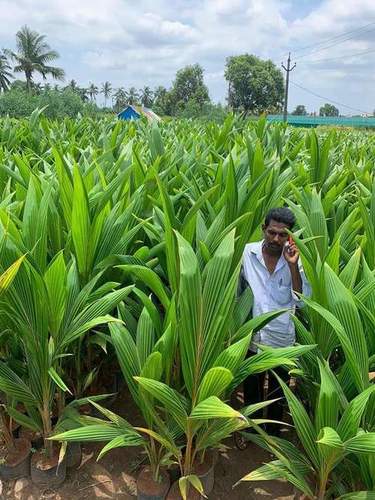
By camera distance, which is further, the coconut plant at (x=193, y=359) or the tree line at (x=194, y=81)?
the tree line at (x=194, y=81)

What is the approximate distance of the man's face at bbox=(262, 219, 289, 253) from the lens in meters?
1.61

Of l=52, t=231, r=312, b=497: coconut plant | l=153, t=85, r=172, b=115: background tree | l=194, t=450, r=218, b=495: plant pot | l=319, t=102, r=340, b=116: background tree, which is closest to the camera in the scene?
l=52, t=231, r=312, b=497: coconut plant

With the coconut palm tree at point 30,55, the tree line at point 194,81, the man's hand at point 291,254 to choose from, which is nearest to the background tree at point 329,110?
the tree line at point 194,81

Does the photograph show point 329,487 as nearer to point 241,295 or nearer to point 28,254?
point 241,295

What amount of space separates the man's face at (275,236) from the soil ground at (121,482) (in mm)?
755

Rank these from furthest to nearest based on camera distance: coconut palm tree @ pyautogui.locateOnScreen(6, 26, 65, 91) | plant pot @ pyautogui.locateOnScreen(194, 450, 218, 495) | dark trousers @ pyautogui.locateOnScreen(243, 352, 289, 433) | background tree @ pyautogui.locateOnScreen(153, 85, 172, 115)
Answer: background tree @ pyautogui.locateOnScreen(153, 85, 172, 115), coconut palm tree @ pyautogui.locateOnScreen(6, 26, 65, 91), dark trousers @ pyautogui.locateOnScreen(243, 352, 289, 433), plant pot @ pyautogui.locateOnScreen(194, 450, 218, 495)

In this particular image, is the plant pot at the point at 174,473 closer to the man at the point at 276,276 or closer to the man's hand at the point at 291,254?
the man at the point at 276,276

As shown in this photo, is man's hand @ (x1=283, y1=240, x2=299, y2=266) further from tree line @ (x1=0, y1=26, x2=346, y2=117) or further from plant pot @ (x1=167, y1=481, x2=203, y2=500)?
tree line @ (x1=0, y1=26, x2=346, y2=117)

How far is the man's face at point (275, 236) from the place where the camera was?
1.61 meters

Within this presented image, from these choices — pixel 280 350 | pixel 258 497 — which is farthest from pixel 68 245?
pixel 258 497

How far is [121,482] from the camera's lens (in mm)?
1568

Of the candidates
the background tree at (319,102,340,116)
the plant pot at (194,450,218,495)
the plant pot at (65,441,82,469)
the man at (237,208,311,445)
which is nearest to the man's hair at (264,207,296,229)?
the man at (237,208,311,445)

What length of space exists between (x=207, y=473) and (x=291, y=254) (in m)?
0.77

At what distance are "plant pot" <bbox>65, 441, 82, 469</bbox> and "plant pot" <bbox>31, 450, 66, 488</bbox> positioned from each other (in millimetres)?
→ 41
